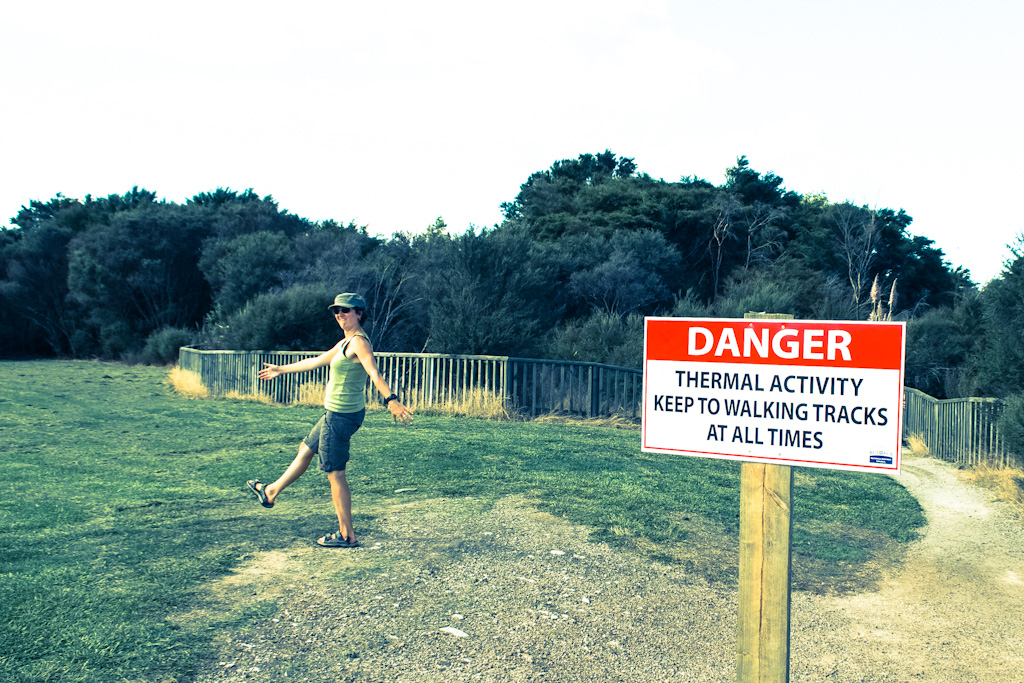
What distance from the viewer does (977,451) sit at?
11.5 m

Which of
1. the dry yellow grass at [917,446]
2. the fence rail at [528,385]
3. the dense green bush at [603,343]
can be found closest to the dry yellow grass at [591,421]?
the fence rail at [528,385]

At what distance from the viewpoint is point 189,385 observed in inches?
804

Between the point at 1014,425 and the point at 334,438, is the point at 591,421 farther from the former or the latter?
the point at 334,438

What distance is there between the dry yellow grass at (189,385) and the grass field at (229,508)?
17.6 feet

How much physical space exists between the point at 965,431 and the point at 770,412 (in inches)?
424

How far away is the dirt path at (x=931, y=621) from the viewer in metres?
4.32

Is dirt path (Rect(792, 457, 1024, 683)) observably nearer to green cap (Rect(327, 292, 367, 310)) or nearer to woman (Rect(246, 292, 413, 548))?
woman (Rect(246, 292, 413, 548))

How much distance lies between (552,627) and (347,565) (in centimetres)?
175

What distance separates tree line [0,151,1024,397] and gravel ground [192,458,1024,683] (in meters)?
13.1

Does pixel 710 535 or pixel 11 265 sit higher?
pixel 11 265

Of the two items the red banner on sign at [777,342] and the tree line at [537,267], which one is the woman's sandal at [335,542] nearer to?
the red banner on sign at [777,342]

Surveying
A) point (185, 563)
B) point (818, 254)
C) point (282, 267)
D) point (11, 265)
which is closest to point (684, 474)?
point (185, 563)

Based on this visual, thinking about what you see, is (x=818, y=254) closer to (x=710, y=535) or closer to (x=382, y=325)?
(x=382, y=325)

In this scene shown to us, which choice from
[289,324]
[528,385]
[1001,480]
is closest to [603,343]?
[528,385]
